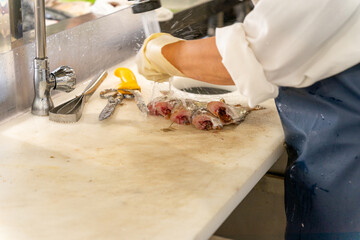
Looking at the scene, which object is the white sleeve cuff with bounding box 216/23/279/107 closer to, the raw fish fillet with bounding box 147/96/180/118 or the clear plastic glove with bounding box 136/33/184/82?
the clear plastic glove with bounding box 136/33/184/82

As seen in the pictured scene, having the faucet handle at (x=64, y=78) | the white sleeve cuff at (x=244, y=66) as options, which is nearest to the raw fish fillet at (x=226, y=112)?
the white sleeve cuff at (x=244, y=66)

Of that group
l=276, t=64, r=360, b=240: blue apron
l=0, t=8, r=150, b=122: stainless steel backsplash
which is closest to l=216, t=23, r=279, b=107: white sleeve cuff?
l=276, t=64, r=360, b=240: blue apron

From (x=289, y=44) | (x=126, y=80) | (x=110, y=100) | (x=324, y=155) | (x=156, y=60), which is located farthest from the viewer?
(x=126, y=80)

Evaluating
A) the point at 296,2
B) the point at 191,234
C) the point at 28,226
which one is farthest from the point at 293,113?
the point at 28,226

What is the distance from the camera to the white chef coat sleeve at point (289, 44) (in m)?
1.19

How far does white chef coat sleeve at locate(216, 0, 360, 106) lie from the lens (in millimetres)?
1192

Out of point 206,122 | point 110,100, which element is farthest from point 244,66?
point 110,100

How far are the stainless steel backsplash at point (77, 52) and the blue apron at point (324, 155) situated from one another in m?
0.75

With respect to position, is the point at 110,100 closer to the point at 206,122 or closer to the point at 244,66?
the point at 206,122

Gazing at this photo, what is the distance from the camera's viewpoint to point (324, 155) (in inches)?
55.8

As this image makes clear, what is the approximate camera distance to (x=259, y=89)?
1.27 m

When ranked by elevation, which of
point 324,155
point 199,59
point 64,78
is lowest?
point 324,155

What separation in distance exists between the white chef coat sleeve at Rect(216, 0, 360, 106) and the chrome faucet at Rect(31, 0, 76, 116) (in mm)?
540

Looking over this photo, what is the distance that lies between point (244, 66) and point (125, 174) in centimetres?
37
